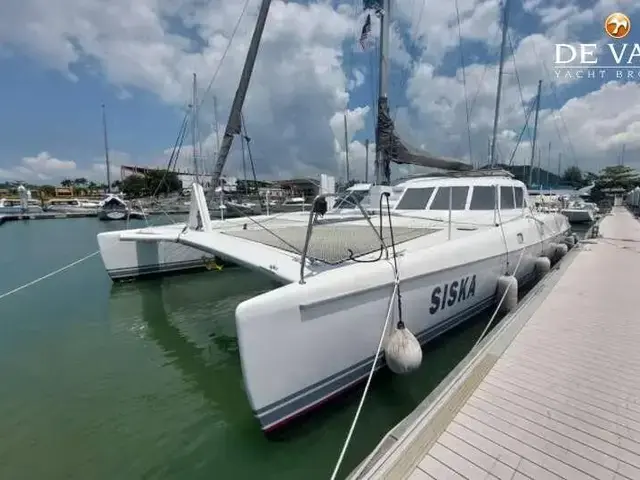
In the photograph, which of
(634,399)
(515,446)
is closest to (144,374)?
(515,446)

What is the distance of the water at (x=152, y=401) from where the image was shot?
3010mm

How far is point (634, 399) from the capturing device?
297cm

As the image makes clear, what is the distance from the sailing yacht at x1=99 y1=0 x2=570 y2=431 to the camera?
115 inches

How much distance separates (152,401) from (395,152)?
7934 mm

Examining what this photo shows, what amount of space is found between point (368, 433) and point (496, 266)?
11.4 ft

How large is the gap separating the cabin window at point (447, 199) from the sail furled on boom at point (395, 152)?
2582 mm

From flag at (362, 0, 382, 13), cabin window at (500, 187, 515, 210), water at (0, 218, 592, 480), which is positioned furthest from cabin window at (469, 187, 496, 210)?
flag at (362, 0, 382, 13)

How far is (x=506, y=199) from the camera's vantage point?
759 centimetres

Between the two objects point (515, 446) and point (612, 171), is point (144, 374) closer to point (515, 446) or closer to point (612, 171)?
point (515, 446)

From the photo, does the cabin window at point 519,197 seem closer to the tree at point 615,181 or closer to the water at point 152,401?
the water at point 152,401

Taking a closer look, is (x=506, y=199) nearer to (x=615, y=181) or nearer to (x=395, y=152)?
(x=395, y=152)

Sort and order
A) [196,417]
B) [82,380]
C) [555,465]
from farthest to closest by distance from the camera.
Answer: [82,380], [196,417], [555,465]

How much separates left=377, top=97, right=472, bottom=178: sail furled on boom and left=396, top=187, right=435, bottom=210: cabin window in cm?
210

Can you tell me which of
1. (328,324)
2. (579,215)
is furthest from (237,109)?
(579,215)
